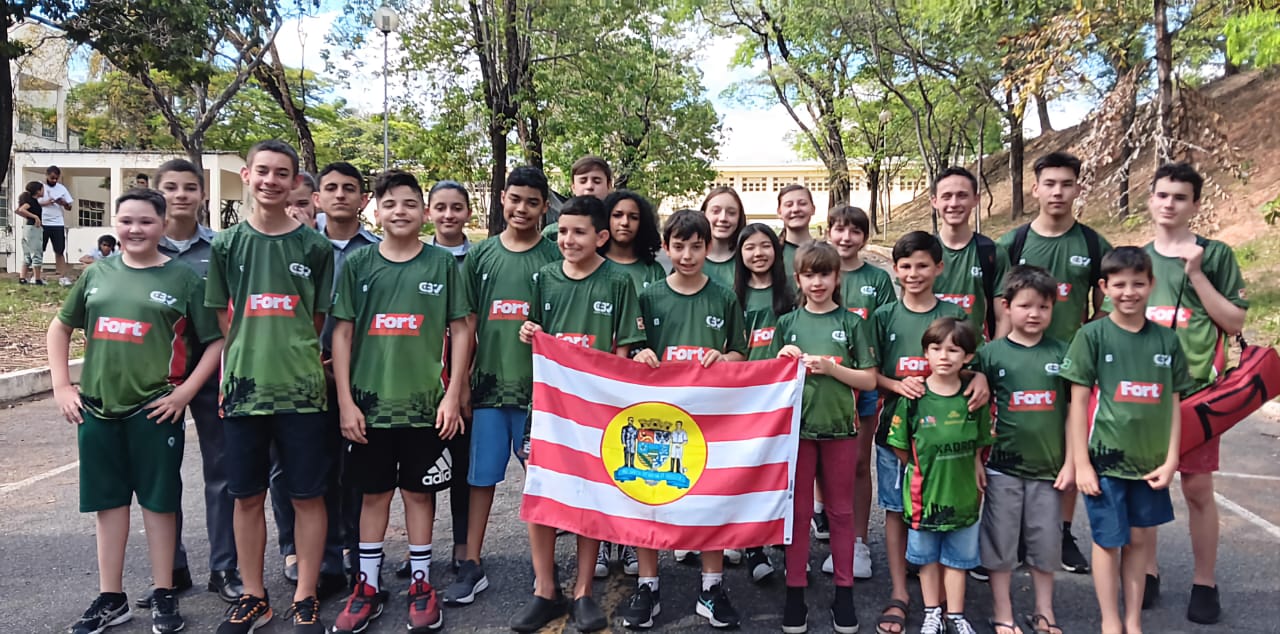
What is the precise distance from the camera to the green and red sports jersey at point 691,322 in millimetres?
4125

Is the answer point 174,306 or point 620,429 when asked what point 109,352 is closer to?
point 174,306

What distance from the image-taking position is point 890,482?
3951mm

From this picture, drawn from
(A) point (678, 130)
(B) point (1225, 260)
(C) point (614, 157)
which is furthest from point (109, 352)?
(A) point (678, 130)

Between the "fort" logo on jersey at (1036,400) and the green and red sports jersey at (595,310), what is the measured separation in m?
1.78

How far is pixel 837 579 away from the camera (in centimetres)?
392

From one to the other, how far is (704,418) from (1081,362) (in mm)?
1686

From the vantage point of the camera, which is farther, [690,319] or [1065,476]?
[690,319]

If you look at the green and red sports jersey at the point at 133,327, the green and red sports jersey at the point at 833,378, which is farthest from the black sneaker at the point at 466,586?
the green and red sports jersey at the point at 833,378

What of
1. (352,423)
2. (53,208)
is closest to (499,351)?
(352,423)

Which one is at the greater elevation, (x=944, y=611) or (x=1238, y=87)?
(x=1238, y=87)

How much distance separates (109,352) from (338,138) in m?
31.3

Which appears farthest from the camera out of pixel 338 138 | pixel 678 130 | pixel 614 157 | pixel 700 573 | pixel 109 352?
pixel 338 138

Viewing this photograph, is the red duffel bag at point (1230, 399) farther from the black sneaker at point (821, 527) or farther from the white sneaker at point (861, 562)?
the black sneaker at point (821, 527)

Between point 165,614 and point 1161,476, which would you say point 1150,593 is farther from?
point 165,614
